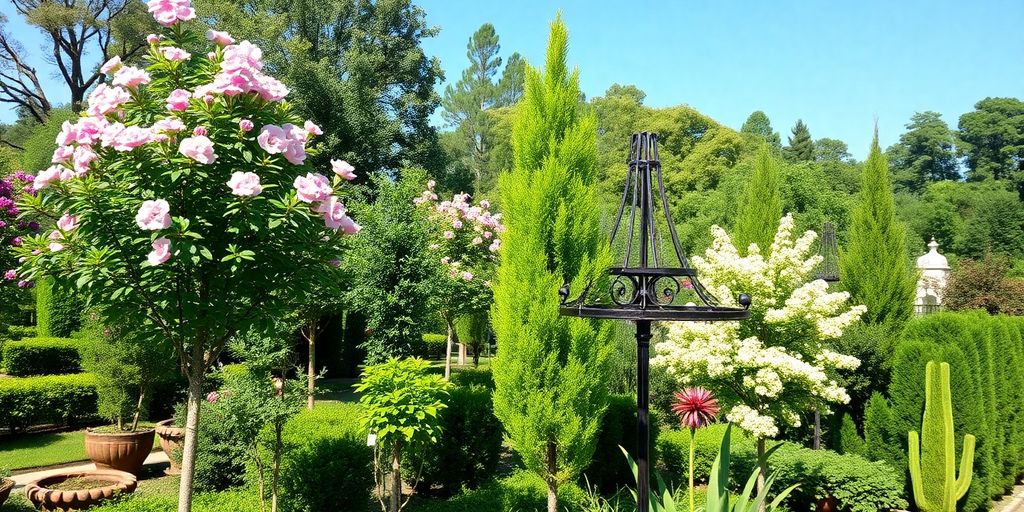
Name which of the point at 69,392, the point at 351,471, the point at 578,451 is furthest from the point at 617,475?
the point at 69,392

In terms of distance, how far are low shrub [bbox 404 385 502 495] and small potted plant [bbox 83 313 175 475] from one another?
4.21 m

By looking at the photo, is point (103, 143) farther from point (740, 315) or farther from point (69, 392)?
point (69, 392)

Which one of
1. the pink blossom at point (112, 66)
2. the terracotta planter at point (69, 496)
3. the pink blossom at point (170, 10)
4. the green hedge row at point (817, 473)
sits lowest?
the green hedge row at point (817, 473)

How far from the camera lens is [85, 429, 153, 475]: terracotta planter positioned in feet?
27.9

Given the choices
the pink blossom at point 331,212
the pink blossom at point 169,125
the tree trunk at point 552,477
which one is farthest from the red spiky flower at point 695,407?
the pink blossom at point 169,125

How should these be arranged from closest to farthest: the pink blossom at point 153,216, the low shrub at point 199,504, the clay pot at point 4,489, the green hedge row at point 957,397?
the pink blossom at point 153,216
the low shrub at point 199,504
the clay pot at point 4,489
the green hedge row at point 957,397

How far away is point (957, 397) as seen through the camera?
27.0ft

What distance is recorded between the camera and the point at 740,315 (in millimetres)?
2592

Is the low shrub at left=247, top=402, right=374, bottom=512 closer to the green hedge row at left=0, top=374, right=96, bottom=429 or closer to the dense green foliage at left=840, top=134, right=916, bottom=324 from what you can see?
the green hedge row at left=0, top=374, right=96, bottom=429

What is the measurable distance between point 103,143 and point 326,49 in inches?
872

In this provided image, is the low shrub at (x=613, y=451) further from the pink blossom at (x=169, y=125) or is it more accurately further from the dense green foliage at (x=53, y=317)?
the dense green foliage at (x=53, y=317)

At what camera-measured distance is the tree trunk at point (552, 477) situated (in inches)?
235

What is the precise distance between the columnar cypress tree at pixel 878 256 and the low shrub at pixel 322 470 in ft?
28.1

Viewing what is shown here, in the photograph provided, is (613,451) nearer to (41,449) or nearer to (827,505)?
(827,505)
